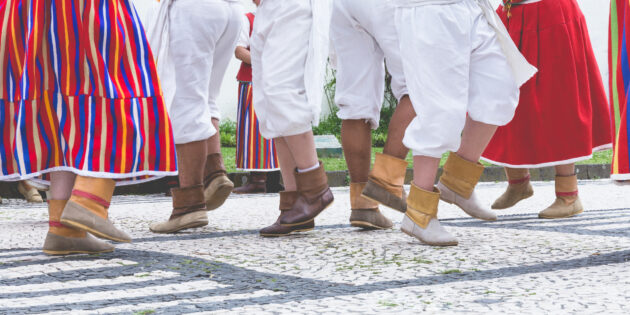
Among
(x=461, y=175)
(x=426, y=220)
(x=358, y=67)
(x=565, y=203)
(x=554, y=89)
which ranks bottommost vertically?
(x=565, y=203)

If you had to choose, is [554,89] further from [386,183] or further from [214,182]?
[214,182]

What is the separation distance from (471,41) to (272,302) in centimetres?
149

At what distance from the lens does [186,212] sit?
4.09m

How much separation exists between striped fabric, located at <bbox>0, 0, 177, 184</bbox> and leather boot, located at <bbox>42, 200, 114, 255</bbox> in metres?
0.16

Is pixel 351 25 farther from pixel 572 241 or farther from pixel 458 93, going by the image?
pixel 572 241

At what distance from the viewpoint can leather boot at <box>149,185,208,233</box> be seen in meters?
4.07

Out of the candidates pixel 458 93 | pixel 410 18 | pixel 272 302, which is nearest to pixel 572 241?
pixel 458 93

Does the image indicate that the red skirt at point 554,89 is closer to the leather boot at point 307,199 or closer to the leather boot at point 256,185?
the leather boot at point 307,199

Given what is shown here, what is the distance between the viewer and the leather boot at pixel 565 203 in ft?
14.9

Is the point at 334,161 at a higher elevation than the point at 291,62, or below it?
below

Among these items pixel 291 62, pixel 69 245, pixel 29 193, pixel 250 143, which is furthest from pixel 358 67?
pixel 250 143

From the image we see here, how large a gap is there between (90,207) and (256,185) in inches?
185

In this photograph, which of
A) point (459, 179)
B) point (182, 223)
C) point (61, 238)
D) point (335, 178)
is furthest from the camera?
point (335, 178)

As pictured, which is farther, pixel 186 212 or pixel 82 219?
pixel 186 212
